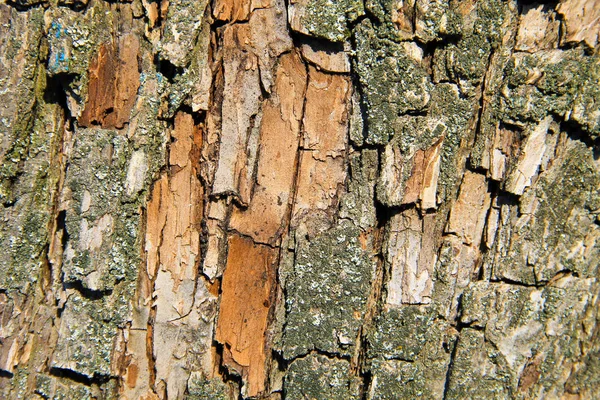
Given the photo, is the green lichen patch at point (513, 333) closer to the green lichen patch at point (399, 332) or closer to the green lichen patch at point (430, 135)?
the green lichen patch at point (399, 332)

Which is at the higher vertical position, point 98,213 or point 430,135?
point 430,135

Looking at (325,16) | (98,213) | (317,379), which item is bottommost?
(317,379)

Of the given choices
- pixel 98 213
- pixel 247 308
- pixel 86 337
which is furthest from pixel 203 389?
pixel 98 213

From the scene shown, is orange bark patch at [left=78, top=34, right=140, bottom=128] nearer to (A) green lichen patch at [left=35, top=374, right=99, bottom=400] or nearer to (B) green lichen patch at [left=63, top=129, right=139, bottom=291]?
(B) green lichen patch at [left=63, top=129, right=139, bottom=291]

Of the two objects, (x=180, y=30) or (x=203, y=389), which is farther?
(x=203, y=389)

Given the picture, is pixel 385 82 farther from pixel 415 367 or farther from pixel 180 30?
pixel 415 367

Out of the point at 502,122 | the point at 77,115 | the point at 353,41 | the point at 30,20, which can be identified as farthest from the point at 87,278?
the point at 502,122
